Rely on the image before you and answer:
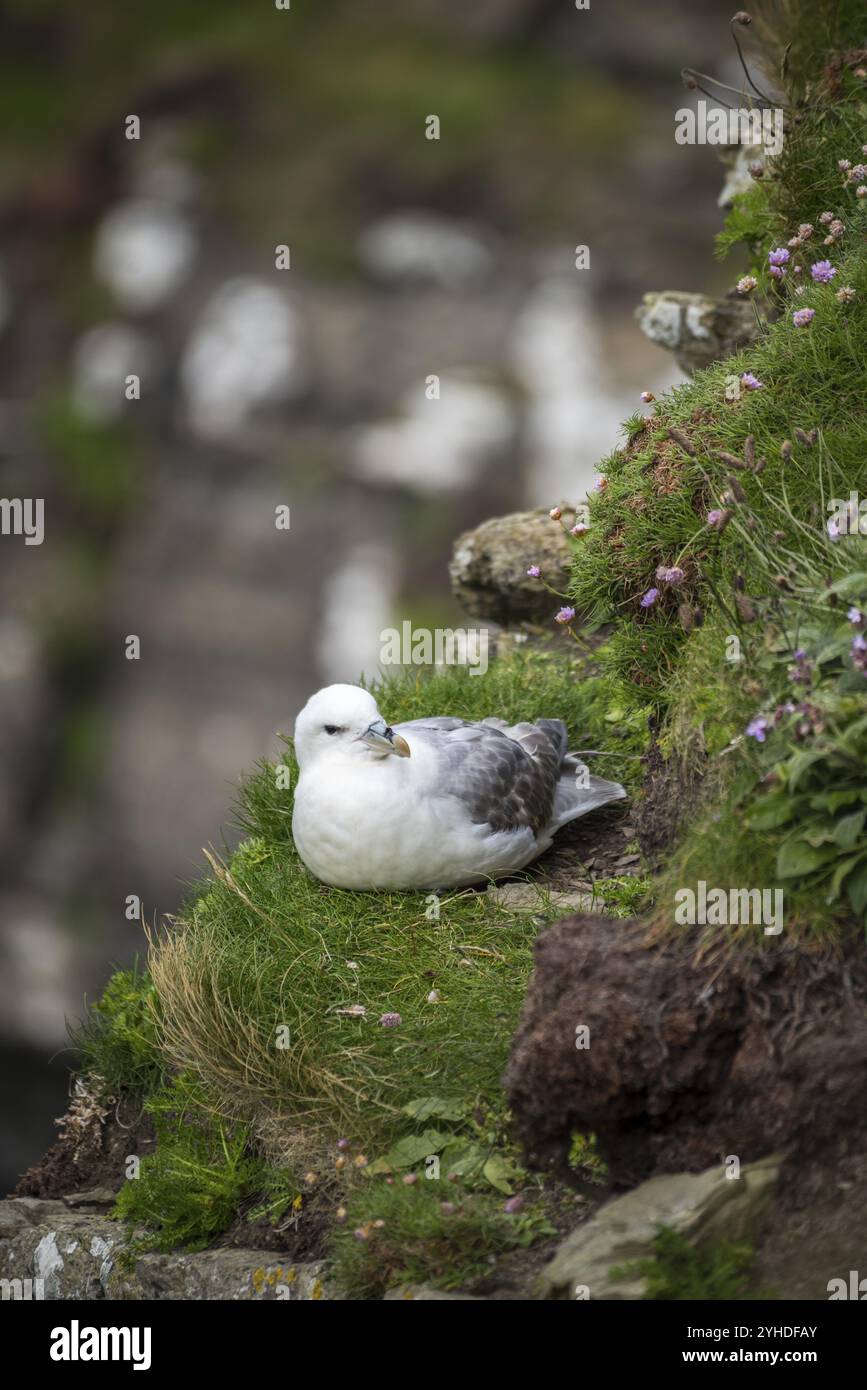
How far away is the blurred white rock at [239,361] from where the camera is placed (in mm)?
15125

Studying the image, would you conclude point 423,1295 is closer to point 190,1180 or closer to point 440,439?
point 190,1180

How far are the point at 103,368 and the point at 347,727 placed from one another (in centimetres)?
1356

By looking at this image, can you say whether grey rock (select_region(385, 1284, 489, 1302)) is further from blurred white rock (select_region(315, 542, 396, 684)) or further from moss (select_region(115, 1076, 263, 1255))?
blurred white rock (select_region(315, 542, 396, 684))

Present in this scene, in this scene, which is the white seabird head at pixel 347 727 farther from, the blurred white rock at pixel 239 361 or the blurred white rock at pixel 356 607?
the blurred white rock at pixel 239 361

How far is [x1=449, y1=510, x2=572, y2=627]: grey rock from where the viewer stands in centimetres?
628

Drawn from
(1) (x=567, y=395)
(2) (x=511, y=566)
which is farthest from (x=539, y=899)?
(1) (x=567, y=395)

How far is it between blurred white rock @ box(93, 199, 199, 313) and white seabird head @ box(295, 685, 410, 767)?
42.6 ft

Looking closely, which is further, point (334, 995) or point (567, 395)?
point (567, 395)

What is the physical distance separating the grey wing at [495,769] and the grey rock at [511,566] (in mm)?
1332

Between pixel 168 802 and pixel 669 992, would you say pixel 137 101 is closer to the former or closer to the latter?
pixel 168 802

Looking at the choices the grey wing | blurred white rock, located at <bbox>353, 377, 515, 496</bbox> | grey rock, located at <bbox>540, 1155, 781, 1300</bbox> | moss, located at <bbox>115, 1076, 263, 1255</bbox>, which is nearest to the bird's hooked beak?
the grey wing

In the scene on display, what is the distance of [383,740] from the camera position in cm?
441

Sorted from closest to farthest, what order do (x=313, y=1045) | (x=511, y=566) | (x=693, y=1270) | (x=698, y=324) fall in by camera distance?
1. (x=693, y=1270)
2. (x=313, y=1045)
3. (x=698, y=324)
4. (x=511, y=566)

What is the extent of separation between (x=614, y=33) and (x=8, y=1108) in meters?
15.4
